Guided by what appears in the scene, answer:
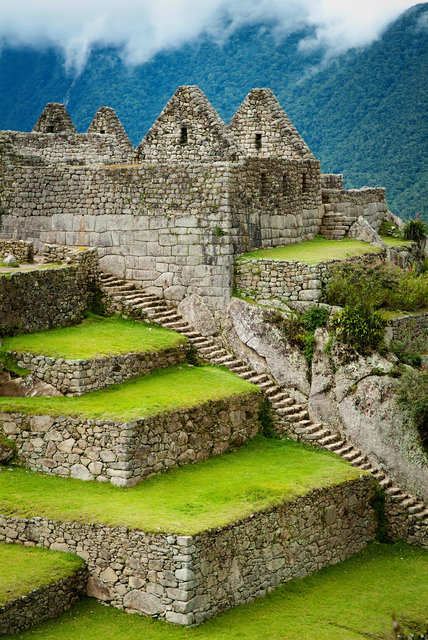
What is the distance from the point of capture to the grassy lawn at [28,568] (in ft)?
61.7

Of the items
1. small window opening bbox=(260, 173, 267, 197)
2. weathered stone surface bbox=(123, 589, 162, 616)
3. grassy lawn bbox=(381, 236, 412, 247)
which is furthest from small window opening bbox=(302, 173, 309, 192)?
weathered stone surface bbox=(123, 589, 162, 616)

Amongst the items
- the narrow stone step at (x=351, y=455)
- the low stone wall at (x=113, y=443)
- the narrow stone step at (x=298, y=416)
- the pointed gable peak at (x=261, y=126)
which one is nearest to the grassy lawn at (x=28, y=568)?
the low stone wall at (x=113, y=443)

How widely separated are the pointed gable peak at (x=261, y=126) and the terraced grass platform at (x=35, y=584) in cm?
1503

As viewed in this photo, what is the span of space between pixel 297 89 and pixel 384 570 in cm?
2712

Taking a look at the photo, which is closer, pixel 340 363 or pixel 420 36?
pixel 340 363

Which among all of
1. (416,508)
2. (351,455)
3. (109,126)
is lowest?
(416,508)

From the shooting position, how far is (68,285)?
25938 millimetres

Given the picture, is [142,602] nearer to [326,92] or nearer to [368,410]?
[368,410]

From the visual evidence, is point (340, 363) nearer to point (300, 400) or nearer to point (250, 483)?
point (300, 400)

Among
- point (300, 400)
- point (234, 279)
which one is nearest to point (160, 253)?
point (234, 279)

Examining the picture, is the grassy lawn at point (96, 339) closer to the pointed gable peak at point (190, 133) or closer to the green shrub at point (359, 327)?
the green shrub at point (359, 327)

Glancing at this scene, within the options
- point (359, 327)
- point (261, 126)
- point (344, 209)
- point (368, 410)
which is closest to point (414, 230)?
point (344, 209)

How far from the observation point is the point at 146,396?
22.7 m

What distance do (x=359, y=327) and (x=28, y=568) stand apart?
9.25 m
